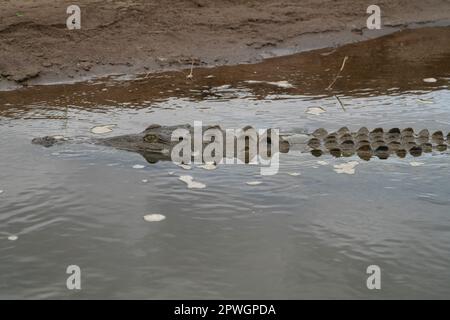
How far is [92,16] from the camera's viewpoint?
9.80 meters

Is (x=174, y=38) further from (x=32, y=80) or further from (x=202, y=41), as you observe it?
(x=32, y=80)

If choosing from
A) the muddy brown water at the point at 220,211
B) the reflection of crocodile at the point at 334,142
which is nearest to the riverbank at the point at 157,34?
the muddy brown water at the point at 220,211

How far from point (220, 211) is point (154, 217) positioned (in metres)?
0.50

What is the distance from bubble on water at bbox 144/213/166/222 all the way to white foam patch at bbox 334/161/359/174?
172 cm

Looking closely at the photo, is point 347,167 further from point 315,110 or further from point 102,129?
point 102,129

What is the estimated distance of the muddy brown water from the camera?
395 cm

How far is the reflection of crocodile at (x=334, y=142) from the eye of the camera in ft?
19.4

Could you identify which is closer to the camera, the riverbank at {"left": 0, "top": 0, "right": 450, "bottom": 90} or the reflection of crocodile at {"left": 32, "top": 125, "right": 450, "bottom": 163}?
the reflection of crocodile at {"left": 32, "top": 125, "right": 450, "bottom": 163}

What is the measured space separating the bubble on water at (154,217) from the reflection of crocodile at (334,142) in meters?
1.19

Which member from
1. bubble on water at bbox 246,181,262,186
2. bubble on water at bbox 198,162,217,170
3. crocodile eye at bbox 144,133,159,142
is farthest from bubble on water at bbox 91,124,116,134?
bubble on water at bbox 246,181,262,186

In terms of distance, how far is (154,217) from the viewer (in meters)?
4.75

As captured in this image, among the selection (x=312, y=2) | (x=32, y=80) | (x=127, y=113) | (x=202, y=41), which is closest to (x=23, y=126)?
(x=127, y=113)

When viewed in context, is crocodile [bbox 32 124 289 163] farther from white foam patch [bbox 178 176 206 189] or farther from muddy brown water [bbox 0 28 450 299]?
white foam patch [bbox 178 176 206 189]

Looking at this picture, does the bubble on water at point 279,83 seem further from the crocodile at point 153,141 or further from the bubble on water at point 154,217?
the bubble on water at point 154,217
